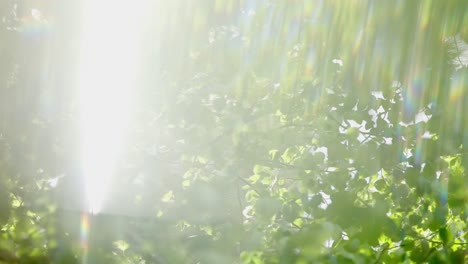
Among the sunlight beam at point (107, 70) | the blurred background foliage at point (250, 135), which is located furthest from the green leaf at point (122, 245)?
the sunlight beam at point (107, 70)

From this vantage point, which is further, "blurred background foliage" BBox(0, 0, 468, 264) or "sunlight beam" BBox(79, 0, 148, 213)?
"sunlight beam" BBox(79, 0, 148, 213)

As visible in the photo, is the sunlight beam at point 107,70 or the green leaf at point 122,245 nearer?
the green leaf at point 122,245

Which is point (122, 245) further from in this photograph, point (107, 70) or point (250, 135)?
point (107, 70)

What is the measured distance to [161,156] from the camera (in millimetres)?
3404

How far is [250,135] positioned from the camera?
3.90 m

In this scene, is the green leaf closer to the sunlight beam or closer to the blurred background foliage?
the blurred background foliage

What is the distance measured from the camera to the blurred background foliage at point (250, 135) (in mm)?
2781

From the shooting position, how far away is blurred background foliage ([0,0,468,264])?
2.78 meters

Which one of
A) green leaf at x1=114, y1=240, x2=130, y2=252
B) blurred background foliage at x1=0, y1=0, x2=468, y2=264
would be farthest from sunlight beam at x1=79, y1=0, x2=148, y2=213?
green leaf at x1=114, y1=240, x2=130, y2=252

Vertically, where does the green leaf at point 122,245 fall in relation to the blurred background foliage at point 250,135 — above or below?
below

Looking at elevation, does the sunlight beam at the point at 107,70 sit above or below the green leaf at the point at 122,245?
above

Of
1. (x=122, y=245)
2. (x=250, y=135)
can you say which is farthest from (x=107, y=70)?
(x=122, y=245)

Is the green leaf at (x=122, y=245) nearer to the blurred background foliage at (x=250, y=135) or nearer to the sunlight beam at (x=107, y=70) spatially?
the blurred background foliage at (x=250, y=135)

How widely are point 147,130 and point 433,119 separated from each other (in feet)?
7.03
